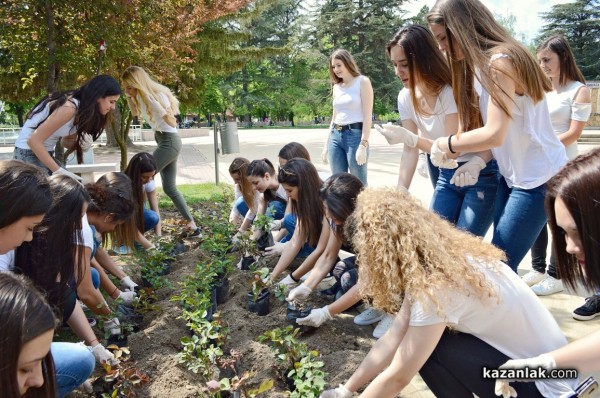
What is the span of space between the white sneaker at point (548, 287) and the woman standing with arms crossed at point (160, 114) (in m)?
3.04

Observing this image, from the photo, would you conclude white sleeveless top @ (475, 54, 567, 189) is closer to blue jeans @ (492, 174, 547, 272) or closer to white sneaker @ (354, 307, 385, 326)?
blue jeans @ (492, 174, 547, 272)

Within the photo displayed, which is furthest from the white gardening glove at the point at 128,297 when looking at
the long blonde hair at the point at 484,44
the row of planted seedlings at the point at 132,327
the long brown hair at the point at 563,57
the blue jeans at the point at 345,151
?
the long brown hair at the point at 563,57

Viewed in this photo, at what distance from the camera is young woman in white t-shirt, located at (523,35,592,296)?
10.3 feet

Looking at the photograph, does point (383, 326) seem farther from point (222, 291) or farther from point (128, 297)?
point (128, 297)

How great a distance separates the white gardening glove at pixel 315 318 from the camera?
2529mm

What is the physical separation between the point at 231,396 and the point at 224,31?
12.9 metres

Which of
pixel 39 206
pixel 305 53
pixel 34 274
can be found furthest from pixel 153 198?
pixel 305 53

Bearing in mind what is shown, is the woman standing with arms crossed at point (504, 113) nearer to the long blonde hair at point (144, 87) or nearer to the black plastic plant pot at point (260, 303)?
the black plastic plant pot at point (260, 303)

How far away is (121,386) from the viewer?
6.29 ft

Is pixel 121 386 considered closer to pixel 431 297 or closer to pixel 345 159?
pixel 431 297

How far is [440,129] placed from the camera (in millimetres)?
2586

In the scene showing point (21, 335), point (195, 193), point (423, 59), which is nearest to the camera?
point (21, 335)

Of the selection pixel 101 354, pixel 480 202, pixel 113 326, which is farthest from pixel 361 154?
pixel 101 354

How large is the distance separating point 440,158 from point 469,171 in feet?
0.52
